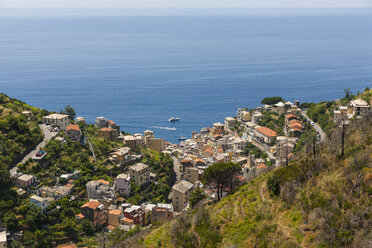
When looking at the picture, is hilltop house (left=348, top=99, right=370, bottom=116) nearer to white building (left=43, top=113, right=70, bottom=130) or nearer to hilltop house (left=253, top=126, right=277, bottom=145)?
hilltop house (left=253, top=126, right=277, bottom=145)

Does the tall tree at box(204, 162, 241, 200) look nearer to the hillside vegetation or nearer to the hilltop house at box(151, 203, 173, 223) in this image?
the hilltop house at box(151, 203, 173, 223)

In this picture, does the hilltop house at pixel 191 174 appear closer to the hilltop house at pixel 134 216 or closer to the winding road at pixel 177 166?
the winding road at pixel 177 166

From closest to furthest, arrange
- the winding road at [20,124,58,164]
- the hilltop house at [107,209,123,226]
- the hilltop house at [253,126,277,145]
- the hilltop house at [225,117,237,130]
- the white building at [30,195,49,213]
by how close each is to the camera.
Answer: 1. the white building at [30,195,49,213]
2. the hilltop house at [107,209,123,226]
3. the winding road at [20,124,58,164]
4. the hilltop house at [253,126,277,145]
5. the hilltop house at [225,117,237,130]

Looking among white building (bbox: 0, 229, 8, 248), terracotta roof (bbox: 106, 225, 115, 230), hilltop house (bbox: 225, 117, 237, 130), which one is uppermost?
hilltop house (bbox: 225, 117, 237, 130)

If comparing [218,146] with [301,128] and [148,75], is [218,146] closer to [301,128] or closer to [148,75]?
[301,128]

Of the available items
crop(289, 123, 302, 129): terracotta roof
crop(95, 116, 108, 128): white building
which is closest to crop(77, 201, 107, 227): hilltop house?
crop(95, 116, 108, 128): white building

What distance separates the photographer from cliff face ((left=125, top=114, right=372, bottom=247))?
55.5 feet

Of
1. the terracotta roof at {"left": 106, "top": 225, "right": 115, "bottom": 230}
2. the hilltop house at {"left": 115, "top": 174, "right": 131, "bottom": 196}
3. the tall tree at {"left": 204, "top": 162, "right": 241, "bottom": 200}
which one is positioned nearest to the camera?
the tall tree at {"left": 204, "top": 162, "right": 241, "bottom": 200}

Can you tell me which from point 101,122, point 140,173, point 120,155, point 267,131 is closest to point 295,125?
point 267,131

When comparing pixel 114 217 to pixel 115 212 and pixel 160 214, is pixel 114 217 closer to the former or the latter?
pixel 115 212

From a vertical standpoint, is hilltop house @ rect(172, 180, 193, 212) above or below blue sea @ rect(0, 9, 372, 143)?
below

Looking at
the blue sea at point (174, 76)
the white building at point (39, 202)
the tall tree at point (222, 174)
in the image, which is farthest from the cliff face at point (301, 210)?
the blue sea at point (174, 76)

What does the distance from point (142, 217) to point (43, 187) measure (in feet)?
30.4

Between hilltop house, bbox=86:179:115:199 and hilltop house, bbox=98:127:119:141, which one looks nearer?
hilltop house, bbox=86:179:115:199
